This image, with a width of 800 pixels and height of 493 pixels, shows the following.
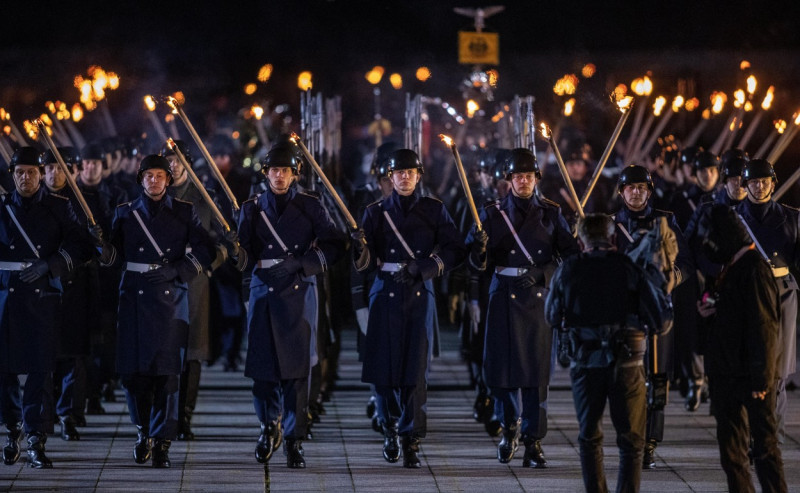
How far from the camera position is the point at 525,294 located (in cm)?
1026

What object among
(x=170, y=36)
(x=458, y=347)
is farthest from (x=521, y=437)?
(x=170, y=36)

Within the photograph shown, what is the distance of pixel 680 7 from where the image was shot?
23.6 metres

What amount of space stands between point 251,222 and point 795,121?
4484mm

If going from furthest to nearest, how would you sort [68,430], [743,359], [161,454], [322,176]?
[68,430] → [161,454] → [322,176] → [743,359]

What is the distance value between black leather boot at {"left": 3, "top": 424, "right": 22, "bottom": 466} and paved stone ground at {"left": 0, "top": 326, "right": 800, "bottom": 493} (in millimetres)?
60

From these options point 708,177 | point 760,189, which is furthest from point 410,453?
point 708,177

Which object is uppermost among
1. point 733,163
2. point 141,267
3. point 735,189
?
point 733,163

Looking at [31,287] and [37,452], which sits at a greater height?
[31,287]

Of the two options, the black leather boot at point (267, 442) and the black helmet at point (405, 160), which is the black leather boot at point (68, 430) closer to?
the black leather boot at point (267, 442)

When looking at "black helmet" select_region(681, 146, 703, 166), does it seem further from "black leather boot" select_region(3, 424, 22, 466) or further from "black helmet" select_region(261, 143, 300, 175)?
"black leather boot" select_region(3, 424, 22, 466)

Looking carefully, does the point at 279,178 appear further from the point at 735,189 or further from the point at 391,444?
the point at 735,189

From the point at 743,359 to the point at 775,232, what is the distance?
2556mm

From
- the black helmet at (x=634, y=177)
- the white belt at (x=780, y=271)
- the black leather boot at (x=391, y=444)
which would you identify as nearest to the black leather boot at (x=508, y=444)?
the black leather boot at (x=391, y=444)

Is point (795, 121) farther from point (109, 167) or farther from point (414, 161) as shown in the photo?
point (109, 167)
